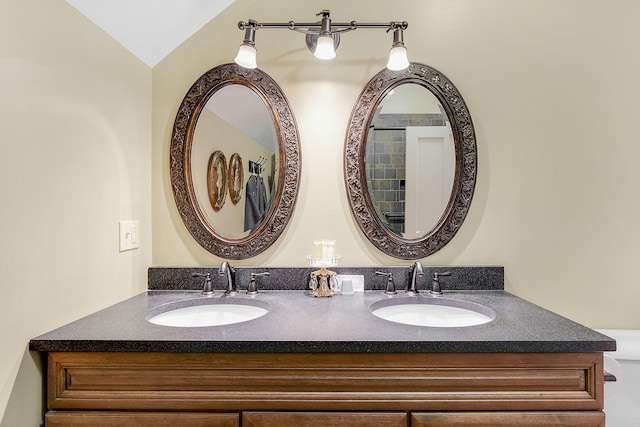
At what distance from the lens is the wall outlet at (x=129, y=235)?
1421 mm

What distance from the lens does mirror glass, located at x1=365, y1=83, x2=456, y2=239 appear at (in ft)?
5.26

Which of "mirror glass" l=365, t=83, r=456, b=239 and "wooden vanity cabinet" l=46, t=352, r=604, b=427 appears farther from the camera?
"mirror glass" l=365, t=83, r=456, b=239

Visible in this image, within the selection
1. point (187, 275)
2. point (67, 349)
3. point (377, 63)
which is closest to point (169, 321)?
point (187, 275)

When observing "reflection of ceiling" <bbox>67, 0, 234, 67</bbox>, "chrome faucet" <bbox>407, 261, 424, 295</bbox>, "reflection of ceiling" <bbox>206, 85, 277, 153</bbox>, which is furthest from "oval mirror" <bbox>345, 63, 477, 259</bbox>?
"reflection of ceiling" <bbox>67, 0, 234, 67</bbox>

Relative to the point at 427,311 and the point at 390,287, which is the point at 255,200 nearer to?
the point at 390,287

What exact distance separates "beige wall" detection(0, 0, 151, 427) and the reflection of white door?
1.25 m

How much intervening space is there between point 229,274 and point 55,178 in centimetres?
73

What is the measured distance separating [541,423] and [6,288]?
1541 mm

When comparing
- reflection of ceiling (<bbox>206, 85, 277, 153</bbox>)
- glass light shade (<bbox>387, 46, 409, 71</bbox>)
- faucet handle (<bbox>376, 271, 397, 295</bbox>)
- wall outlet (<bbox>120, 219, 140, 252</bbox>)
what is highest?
glass light shade (<bbox>387, 46, 409, 71</bbox>)

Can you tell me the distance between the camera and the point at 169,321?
4.53 ft

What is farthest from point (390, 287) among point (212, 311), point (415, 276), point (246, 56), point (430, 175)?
point (246, 56)

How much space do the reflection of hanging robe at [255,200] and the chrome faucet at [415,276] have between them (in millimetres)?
725

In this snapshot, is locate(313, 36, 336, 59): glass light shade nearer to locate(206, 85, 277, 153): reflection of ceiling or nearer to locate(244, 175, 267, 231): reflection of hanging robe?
locate(206, 85, 277, 153): reflection of ceiling

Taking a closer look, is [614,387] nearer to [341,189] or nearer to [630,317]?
[630,317]
